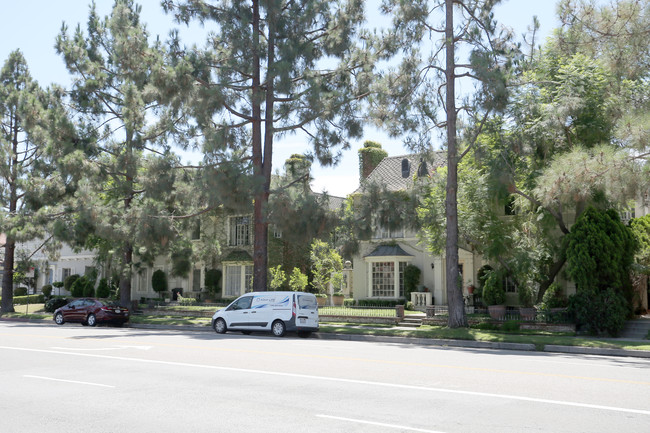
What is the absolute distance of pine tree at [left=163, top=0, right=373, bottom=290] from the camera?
982 inches

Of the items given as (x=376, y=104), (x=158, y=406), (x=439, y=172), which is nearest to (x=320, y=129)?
(x=376, y=104)

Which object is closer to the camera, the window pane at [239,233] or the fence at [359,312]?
the fence at [359,312]

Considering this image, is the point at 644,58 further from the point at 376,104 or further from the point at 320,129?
the point at 320,129

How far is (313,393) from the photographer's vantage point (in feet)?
29.5

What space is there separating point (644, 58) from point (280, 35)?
15.0 m

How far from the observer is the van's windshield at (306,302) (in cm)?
2208

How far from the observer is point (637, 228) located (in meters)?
24.6

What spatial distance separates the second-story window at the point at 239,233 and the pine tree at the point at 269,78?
51.3 ft

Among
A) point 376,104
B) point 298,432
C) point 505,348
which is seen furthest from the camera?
point 376,104

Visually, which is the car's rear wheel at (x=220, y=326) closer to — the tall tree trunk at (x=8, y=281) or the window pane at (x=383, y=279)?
the window pane at (x=383, y=279)

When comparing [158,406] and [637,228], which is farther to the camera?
[637,228]

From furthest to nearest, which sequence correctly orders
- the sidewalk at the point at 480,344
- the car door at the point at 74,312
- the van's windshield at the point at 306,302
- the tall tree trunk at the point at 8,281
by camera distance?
the tall tree trunk at the point at 8,281 → the car door at the point at 74,312 → the van's windshield at the point at 306,302 → the sidewalk at the point at 480,344

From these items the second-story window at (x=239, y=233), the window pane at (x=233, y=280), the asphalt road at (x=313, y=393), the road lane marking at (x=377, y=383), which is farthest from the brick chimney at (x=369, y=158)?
the road lane marking at (x=377, y=383)

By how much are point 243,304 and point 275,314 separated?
1.70 meters
